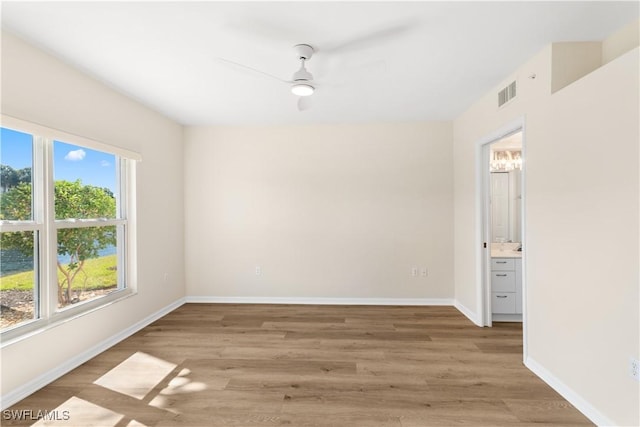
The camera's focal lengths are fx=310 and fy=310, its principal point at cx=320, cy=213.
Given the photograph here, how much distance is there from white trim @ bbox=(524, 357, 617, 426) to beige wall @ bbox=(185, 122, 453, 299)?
1902 millimetres

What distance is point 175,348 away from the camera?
10.1 ft

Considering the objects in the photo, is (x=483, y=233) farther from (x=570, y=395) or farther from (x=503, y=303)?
(x=570, y=395)

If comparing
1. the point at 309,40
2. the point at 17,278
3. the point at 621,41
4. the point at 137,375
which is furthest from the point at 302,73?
the point at 137,375

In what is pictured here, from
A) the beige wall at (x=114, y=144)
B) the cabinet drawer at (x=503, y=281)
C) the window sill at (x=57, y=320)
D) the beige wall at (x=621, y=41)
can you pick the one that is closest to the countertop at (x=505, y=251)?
the cabinet drawer at (x=503, y=281)

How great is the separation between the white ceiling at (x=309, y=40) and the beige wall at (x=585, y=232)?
1.49 ft

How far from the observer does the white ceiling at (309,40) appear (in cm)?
195

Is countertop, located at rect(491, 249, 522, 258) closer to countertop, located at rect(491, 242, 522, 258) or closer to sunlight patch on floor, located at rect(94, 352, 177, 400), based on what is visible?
countertop, located at rect(491, 242, 522, 258)

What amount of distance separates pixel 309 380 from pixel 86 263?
241cm

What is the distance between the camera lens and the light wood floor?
2.06 metres

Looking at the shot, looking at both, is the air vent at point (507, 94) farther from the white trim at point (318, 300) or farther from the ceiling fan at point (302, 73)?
the white trim at point (318, 300)

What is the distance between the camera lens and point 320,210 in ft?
15.0

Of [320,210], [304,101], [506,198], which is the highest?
[304,101]

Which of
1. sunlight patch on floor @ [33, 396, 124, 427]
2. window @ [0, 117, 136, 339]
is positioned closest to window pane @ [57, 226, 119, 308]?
window @ [0, 117, 136, 339]

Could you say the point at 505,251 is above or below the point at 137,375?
above
